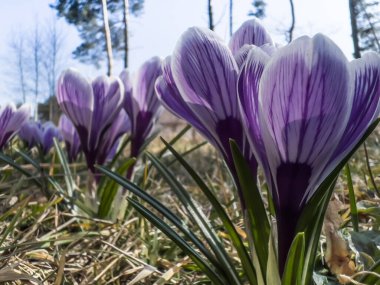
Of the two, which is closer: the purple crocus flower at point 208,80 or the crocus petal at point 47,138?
the purple crocus flower at point 208,80

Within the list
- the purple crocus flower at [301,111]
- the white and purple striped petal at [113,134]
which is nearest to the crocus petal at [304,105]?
the purple crocus flower at [301,111]

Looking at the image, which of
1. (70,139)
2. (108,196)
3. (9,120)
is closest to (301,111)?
(108,196)

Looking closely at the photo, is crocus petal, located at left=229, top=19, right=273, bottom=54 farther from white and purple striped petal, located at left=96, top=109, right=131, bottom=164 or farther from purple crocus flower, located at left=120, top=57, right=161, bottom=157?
white and purple striped petal, located at left=96, top=109, right=131, bottom=164

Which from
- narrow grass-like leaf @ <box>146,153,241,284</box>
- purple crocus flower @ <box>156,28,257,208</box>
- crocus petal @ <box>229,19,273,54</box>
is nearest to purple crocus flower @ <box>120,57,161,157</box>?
narrow grass-like leaf @ <box>146,153,241,284</box>

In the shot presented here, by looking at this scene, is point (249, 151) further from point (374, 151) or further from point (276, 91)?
point (374, 151)

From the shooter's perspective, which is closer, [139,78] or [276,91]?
[276,91]

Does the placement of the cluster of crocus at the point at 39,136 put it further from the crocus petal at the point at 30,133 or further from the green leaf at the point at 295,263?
the green leaf at the point at 295,263

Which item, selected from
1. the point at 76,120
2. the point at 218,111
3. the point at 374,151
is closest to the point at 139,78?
the point at 76,120
